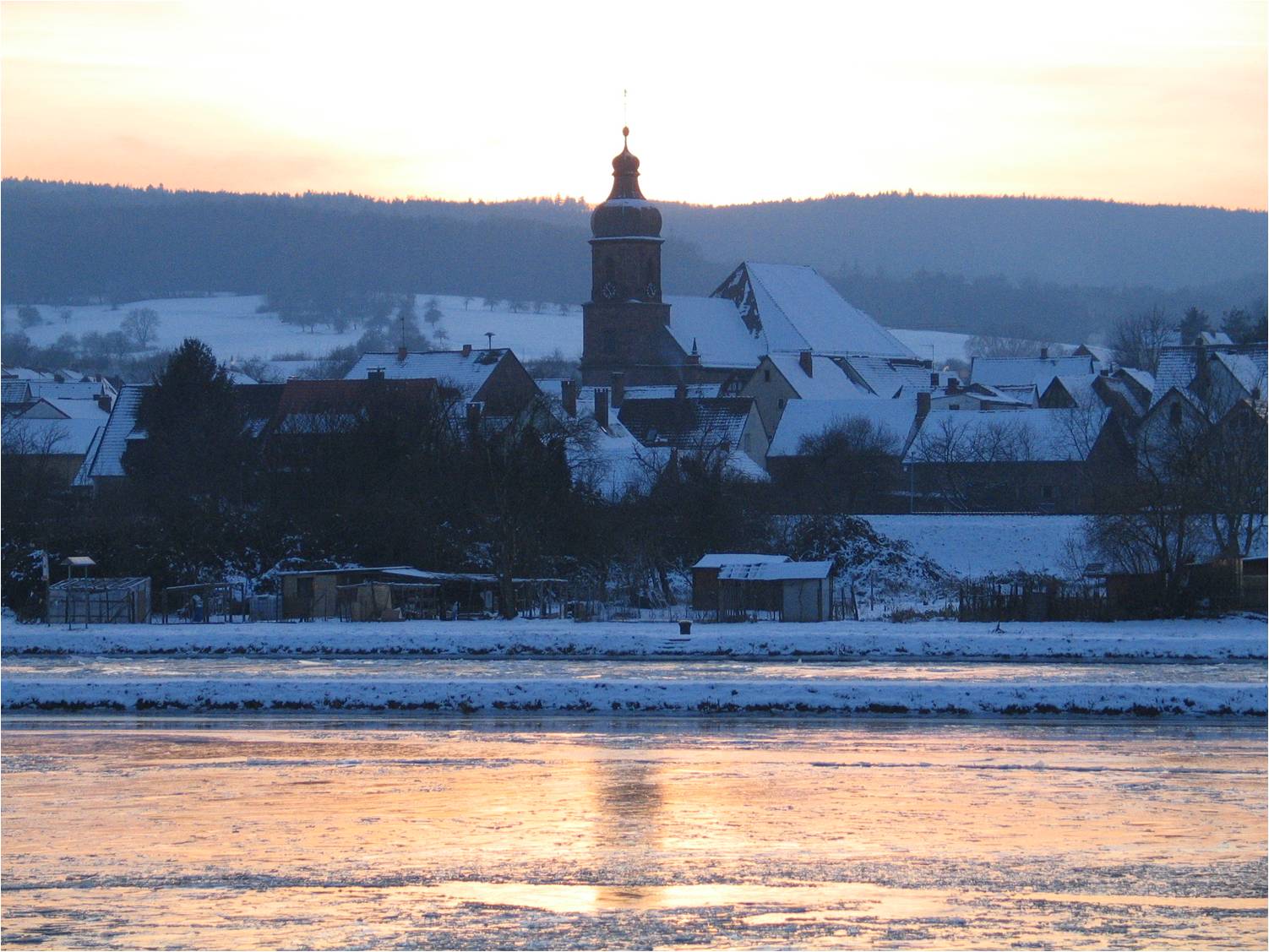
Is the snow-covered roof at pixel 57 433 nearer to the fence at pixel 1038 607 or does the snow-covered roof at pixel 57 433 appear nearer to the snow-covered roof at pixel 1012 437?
the snow-covered roof at pixel 1012 437

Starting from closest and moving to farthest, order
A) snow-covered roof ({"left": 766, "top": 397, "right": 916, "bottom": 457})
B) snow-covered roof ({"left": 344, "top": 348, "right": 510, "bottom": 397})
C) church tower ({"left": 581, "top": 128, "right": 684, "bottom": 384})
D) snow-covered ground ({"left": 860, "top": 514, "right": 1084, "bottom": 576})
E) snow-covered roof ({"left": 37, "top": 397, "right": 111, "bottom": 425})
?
snow-covered ground ({"left": 860, "top": 514, "right": 1084, "bottom": 576}) → snow-covered roof ({"left": 766, "top": 397, "right": 916, "bottom": 457}) → snow-covered roof ({"left": 344, "top": 348, "right": 510, "bottom": 397}) → snow-covered roof ({"left": 37, "top": 397, "right": 111, "bottom": 425}) → church tower ({"left": 581, "top": 128, "right": 684, "bottom": 384})

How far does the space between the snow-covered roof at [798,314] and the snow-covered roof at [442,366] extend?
26518 millimetres

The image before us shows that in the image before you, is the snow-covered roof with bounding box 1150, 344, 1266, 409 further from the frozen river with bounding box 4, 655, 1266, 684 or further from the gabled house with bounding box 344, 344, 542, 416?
the frozen river with bounding box 4, 655, 1266, 684

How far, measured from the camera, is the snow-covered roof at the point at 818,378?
106 m

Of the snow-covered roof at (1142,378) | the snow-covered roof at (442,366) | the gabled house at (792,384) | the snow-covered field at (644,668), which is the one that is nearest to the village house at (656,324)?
the gabled house at (792,384)

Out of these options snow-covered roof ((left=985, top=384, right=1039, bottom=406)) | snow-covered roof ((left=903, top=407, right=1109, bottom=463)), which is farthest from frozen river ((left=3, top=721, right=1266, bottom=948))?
snow-covered roof ((left=985, top=384, right=1039, bottom=406))

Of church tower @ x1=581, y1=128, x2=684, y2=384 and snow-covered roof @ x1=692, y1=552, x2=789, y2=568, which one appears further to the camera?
church tower @ x1=581, y1=128, x2=684, y2=384

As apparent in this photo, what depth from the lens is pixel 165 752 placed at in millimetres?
19859

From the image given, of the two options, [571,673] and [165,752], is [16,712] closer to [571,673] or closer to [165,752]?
[165,752]

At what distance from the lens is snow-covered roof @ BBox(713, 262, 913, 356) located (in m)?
121

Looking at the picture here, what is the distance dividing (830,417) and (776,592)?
43804mm

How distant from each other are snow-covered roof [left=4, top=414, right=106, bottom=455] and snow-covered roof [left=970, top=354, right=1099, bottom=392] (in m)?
69.1

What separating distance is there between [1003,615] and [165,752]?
24.6 metres

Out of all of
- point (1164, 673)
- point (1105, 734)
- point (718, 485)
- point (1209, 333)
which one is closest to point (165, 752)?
point (1105, 734)
